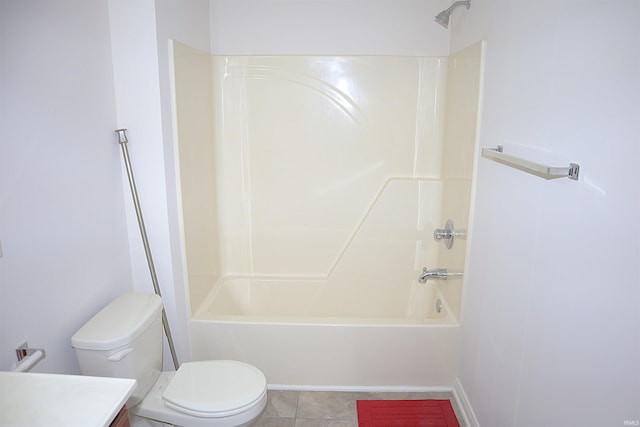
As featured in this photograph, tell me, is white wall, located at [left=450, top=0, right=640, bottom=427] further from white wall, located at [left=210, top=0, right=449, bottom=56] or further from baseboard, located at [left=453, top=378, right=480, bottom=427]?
white wall, located at [left=210, top=0, right=449, bottom=56]

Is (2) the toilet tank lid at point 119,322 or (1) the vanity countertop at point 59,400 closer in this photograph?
(1) the vanity countertop at point 59,400

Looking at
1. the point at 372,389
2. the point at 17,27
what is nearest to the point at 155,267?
the point at 17,27

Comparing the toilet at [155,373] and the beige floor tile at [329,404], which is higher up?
the toilet at [155,373]

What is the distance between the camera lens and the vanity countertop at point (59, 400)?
107cm

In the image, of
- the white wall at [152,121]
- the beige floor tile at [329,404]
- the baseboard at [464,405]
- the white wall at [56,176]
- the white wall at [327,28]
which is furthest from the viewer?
the white wall at [327,28]

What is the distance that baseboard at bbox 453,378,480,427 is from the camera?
2.14 meters

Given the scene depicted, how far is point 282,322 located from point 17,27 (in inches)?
68.3

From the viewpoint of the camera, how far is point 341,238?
9.85 ft

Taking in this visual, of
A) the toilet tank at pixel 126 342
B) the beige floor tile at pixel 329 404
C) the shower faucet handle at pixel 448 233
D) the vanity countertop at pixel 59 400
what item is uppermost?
the shower faucet handle at pixel 448 233

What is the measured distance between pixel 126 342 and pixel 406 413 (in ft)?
4.75

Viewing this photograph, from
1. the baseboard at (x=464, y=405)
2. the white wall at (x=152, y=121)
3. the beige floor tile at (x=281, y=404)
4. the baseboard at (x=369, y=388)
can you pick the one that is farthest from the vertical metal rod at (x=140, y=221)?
the baseboard at (x=464, y=405)

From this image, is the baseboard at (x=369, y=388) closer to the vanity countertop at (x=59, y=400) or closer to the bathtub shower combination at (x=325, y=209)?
the bathtub shower combination at (x=325, y=209)

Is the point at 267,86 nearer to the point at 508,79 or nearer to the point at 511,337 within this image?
the point at 508,79

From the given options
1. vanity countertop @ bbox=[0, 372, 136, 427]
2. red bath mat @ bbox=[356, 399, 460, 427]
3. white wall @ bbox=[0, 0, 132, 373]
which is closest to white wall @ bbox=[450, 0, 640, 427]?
red bath mat @ bbox=[356, 399, 460, 427]
